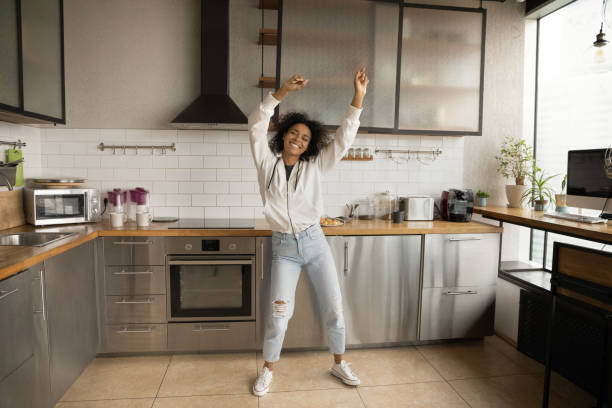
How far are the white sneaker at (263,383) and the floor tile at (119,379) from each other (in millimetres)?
596

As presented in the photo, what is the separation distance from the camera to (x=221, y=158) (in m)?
3.29

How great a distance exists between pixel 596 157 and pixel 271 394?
2.49 meters

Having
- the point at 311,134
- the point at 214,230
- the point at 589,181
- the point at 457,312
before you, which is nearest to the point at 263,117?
the point at 311,134

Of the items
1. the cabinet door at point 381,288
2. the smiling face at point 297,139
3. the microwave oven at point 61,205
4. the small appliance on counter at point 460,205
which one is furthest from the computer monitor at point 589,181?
the microwave oven at point 61,205

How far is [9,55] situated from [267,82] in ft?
5.32

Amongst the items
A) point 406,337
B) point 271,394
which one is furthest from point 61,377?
point 406,337

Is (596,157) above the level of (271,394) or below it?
above

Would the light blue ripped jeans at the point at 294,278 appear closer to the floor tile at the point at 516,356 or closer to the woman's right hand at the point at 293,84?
the woman's right hand at the point at 293,84

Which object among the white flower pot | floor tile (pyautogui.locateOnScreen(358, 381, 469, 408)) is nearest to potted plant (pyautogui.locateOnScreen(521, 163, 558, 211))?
the white flower pot

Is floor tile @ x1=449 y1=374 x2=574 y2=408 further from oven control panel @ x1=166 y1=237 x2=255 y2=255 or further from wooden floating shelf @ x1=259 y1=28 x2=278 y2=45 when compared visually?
wooden floating shelf @ x1=259 y1=28 x2=278 y2=45

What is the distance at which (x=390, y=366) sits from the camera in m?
2.69

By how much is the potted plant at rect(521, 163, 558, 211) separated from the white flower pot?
0.04 metres

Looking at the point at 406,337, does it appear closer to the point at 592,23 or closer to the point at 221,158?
the point at 221,158

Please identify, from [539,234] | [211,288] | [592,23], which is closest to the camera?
[211,288]
